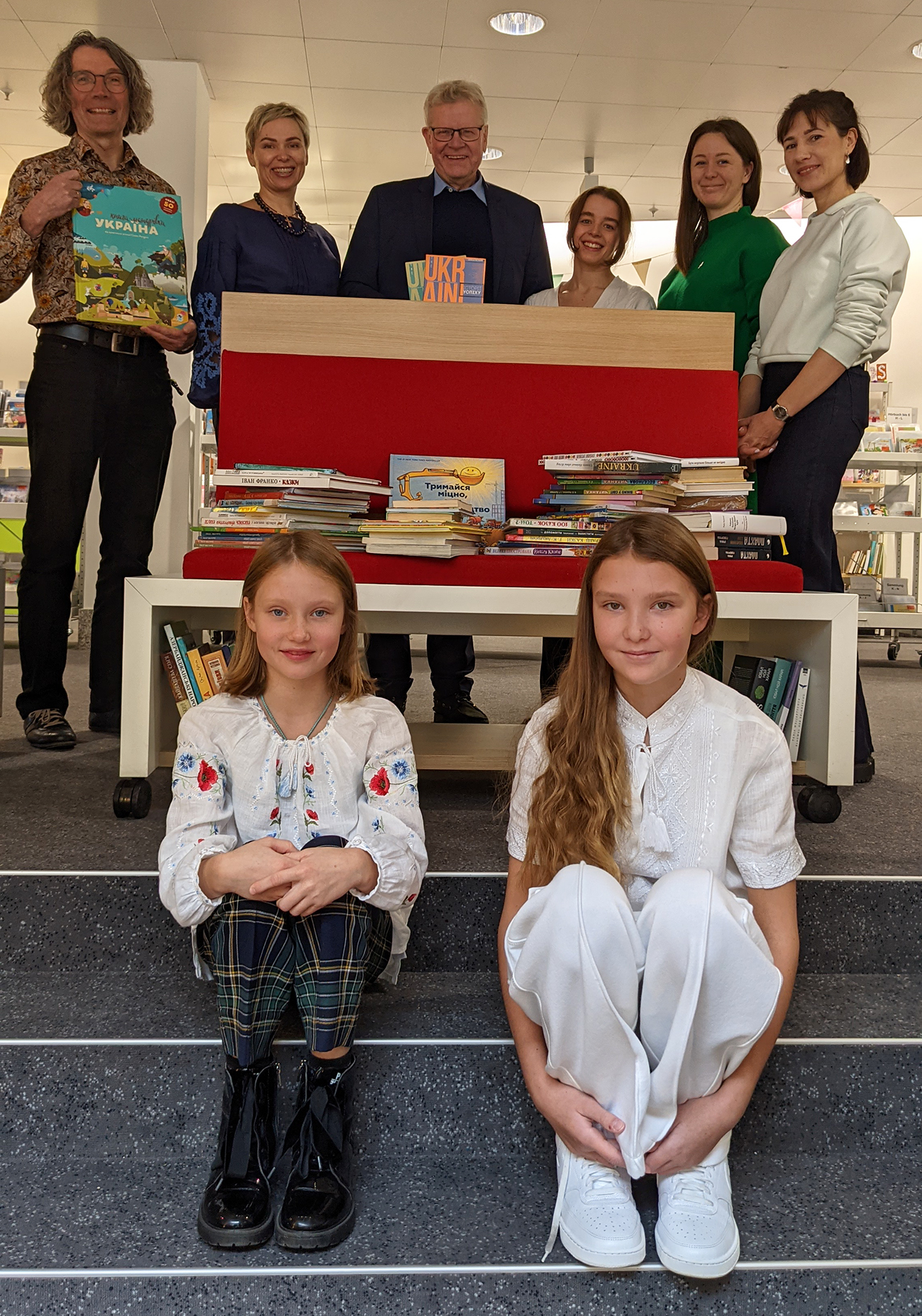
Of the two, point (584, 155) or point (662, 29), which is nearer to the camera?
point (662, 29)

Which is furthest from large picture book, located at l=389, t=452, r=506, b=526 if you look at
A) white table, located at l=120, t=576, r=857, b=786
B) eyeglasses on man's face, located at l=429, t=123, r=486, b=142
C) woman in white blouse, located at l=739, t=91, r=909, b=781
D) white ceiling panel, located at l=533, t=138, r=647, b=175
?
white ceiling panel, located at l=533, t=138, r=647, b=175

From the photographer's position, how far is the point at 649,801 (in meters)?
1.29

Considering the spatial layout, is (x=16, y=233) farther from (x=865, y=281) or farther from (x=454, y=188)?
(x=865, y=281)

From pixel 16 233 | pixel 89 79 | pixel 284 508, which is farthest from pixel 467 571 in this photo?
pixel 89 79

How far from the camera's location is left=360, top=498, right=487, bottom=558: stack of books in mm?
1892

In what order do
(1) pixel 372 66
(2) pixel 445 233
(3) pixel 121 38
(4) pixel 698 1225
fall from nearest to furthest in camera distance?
(4) pixel 698 1225
(2) pixel 445 233
(3) pixel 121 38
(1) pixel 372 66

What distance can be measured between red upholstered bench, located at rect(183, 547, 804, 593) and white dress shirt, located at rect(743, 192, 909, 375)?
582mm

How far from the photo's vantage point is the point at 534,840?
1.27 metres

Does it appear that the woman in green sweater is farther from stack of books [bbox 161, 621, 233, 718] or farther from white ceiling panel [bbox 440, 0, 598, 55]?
white ceiling panel [bbox 440, 0, 598, 55]

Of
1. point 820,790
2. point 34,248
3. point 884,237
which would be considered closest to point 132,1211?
point 820,790

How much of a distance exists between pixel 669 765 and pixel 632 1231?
51 cm

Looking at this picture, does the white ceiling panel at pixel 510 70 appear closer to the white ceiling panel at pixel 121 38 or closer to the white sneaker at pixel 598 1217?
the white ceiling panel at pixel 121 38

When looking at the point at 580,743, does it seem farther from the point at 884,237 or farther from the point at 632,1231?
the point at 884,237

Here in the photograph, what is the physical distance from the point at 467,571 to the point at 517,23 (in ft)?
13.3
